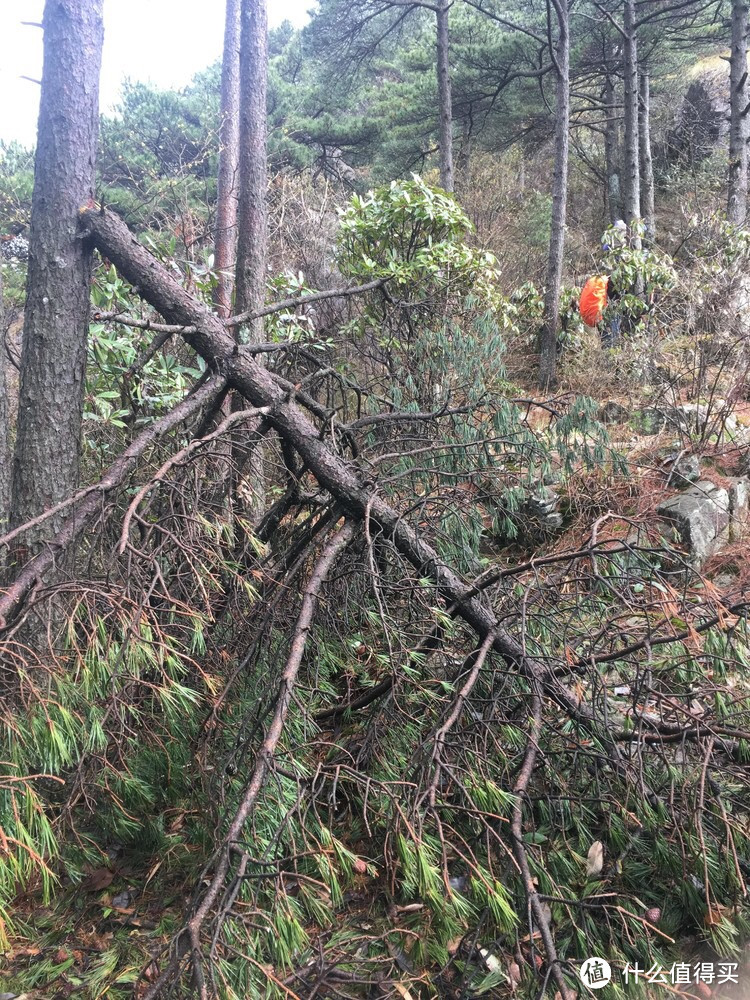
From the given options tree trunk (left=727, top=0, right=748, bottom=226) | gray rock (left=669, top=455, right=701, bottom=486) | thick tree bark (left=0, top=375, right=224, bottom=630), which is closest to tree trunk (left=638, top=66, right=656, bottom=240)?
tree trunk (left=727, top=0, right=748, bottom=226)

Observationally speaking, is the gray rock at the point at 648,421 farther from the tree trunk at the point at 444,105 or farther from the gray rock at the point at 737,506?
the tree trunk at the point at 444,105

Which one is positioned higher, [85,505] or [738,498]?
[738,498]

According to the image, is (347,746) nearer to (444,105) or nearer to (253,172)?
(253,172)

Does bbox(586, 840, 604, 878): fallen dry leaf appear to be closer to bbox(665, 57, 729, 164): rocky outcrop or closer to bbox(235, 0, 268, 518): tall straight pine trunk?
bbox(235, 0, 268, 518): tall straight pine trunk

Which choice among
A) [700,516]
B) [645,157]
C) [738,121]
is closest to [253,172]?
[700,516]

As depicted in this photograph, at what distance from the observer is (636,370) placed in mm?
5512

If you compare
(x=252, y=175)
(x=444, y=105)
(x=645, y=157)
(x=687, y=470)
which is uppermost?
(x=645, y=157)

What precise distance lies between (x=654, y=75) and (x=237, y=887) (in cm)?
1622

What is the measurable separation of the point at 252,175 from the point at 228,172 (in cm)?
323

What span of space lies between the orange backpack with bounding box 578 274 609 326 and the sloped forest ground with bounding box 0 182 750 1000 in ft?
14.7

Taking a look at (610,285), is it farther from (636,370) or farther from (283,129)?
(283,129)

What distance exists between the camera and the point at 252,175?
13.9 feet

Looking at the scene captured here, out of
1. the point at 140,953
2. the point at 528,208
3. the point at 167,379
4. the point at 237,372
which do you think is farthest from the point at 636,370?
the point at 528,208

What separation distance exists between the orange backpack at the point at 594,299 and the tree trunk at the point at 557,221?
67 cm
